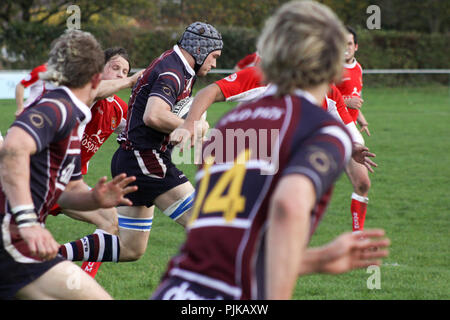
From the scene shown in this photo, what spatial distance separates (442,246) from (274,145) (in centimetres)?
558

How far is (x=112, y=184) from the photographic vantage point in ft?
11.3

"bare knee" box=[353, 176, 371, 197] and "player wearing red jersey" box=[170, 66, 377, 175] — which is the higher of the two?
"player wearing red jersey" box=[170, 66, 377, 175]

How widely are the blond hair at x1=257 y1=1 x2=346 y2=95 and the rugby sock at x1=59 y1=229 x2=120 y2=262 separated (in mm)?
3400

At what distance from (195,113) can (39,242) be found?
2.01 m

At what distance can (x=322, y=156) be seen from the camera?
2.05 m

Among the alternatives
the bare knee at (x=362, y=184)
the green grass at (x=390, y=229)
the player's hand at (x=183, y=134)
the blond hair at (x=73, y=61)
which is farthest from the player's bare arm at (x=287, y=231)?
the bare knee at (x=362, y=184)

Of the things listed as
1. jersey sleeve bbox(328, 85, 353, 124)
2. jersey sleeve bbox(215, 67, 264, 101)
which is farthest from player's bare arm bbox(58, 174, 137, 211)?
jersey sleeve bbox(328, 85, 353, 124)

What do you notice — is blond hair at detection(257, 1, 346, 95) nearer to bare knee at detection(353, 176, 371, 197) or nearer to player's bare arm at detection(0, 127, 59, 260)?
player's bare arm at detection(0, 127, 59, 260)

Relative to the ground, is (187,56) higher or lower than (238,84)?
higher

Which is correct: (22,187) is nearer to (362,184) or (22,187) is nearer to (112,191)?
(112,191)

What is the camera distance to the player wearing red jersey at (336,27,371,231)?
6973 mm

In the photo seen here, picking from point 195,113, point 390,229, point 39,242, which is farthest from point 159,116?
point 390,229

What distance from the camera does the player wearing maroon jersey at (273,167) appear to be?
7.06 ft

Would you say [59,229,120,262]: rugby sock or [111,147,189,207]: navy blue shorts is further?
[111,147,189,207]: navy blue shorts
